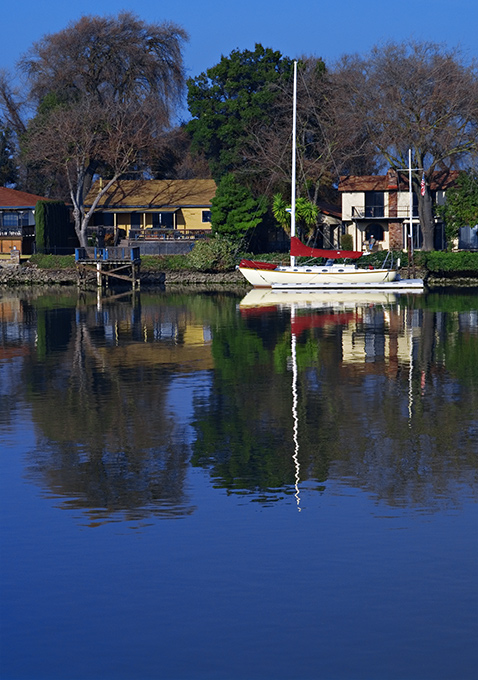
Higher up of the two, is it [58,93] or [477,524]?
[58,93]

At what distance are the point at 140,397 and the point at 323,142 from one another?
213ft

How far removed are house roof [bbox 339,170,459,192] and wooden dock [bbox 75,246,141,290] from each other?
86.0 feet

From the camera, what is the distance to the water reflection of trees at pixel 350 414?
19078 mm

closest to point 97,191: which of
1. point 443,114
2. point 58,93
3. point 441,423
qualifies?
point 58,93

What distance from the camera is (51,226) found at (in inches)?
3376

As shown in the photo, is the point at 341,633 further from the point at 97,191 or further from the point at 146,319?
the point at 97,191

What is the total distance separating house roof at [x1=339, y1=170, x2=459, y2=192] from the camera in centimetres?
9125

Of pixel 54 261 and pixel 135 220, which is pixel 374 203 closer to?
pixel 135 220

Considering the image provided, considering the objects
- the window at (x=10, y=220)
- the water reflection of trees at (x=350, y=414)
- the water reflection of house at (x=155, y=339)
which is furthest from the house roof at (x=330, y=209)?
the water reflection of trees at (x=350, y=414)

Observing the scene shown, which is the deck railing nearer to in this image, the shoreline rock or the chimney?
the shoreline rock

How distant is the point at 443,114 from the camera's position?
259 ft

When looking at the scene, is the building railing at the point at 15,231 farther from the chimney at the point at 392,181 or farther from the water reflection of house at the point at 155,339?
the chimney at the point at 392,181

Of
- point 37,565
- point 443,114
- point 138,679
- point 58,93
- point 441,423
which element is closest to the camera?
point 138,679

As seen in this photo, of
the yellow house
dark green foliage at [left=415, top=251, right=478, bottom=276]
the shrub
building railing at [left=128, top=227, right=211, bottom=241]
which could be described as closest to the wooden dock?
the shrub
